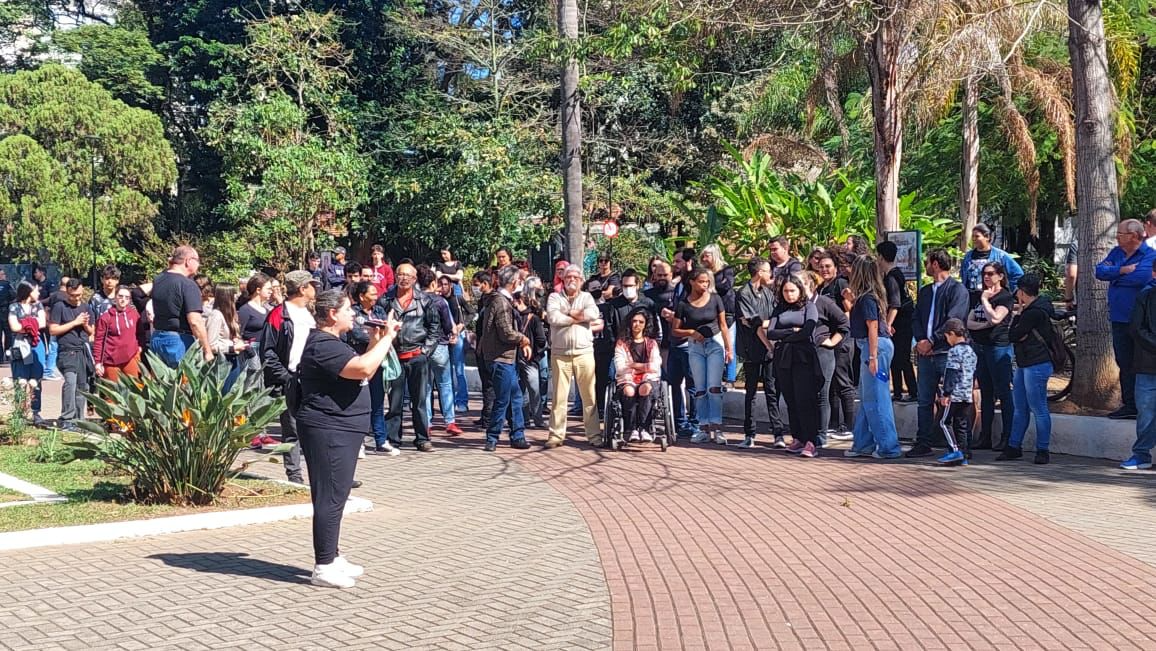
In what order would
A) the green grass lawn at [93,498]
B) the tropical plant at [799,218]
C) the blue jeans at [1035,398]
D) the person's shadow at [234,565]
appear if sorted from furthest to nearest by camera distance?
the tropical plant at [799,218] < the blue jeans at [1035,398] < the green grass lawn at [93,498] < the person's shadow at [234,565]

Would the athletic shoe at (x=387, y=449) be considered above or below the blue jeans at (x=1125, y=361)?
below

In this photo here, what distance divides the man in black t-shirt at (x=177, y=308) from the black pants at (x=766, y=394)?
209 inches

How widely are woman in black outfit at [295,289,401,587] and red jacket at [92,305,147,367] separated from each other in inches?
260

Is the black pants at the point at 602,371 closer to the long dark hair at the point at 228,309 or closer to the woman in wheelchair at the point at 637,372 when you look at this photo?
the woman in wheelchair at the point at 637,372

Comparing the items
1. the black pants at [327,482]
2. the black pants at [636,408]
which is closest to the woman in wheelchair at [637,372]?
the black pants at [636,408]

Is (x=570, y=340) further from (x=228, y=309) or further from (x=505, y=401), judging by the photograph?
(x=228, y=309)

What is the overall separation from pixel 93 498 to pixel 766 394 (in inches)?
258

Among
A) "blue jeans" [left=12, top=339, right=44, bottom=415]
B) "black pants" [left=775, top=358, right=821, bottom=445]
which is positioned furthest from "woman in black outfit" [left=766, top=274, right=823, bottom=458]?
"blue jeans" [left=12, top=339, right=44, bottom=415]

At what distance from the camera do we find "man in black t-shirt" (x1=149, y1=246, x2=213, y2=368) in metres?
12.0

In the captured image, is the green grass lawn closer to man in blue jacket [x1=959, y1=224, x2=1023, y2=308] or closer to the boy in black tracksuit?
the boy in black tracksuit

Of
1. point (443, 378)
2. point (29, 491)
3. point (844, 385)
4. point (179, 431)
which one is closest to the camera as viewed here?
point (179, 431)

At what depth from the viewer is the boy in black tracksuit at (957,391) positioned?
11.2 meters

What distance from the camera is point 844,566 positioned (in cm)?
764

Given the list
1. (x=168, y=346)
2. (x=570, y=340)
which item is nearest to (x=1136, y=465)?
(x=570, y=340)
